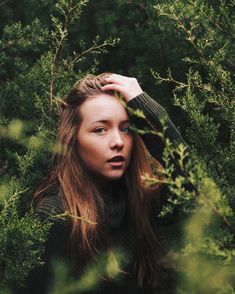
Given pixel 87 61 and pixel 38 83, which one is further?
pixel 87 61

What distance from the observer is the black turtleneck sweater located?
2.47 m

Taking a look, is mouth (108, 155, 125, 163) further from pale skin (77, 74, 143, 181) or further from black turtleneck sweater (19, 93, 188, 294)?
black turtleneck sweater (19, 93, 188, 294)

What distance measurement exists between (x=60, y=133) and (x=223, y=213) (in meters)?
1.47

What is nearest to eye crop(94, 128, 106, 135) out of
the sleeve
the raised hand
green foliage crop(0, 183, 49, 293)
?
the raised hand

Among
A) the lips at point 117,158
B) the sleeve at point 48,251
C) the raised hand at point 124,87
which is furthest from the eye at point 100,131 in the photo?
the sleeve at point 48,251

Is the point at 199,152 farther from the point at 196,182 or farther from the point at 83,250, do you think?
the point at 196,182

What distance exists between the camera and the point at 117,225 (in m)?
2.77

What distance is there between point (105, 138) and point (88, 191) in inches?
10.7

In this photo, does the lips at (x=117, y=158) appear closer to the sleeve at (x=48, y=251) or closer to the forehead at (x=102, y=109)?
the forehead at (x=102, y=109)

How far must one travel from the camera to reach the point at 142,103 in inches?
109

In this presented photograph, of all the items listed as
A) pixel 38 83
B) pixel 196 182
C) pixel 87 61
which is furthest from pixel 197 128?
pixel 87 61

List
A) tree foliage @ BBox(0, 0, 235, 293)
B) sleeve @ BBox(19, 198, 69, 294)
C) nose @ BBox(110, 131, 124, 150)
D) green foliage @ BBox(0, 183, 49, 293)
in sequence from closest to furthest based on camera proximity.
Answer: tree foliage @ BBox(0, 0, 235, 293) < green foliage @ BBox(0, 183, 49, 293) < sleeve @ BBox(19, 198, 69, 294) < nose @ BBox(110, 131, 124, 150)

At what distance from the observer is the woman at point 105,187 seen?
257 cm

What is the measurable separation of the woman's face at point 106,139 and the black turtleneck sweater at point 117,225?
0.12m
